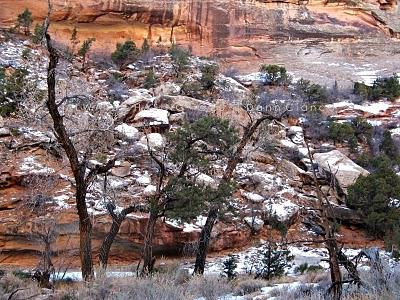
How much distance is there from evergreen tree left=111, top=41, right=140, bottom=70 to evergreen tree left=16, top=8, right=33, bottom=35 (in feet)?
16.7

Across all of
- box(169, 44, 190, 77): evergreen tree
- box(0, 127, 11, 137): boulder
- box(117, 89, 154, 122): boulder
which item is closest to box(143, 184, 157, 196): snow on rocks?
box(117, 89, 154, 122): boulder

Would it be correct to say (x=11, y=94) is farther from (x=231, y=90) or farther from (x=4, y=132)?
(x=231, y=90)

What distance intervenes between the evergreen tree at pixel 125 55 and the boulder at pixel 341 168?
13.7 meters

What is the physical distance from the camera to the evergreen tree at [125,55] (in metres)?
29.3

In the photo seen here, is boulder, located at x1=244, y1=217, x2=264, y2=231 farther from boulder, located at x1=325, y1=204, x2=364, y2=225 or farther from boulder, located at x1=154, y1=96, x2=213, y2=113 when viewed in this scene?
boulder, located at x1=154, y1=96, x2=213, y2=113

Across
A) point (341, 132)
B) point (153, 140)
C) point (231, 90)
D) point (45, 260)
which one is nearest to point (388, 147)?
point (341, 132)

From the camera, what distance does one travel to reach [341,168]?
19.1m

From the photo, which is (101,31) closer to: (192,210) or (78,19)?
(78,19)

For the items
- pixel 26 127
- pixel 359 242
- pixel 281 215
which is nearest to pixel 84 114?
pixel 26 127

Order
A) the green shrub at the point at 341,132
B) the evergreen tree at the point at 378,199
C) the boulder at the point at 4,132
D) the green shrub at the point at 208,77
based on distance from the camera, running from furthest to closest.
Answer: the green shrub at the point at 208,77, the green shrub at the point at 341,132, the boulder at the point at 4,132, the evergreen tree at the point at 378,199

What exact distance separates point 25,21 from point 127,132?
1400 cm

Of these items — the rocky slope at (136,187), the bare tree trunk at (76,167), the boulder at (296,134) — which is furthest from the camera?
the boulder at (296,134)

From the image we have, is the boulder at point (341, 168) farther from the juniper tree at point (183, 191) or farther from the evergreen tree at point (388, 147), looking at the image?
the juniper tree at point (183, 191)

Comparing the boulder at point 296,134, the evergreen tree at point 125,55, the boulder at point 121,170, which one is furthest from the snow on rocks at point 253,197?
the evergreen tree at point 125,55
